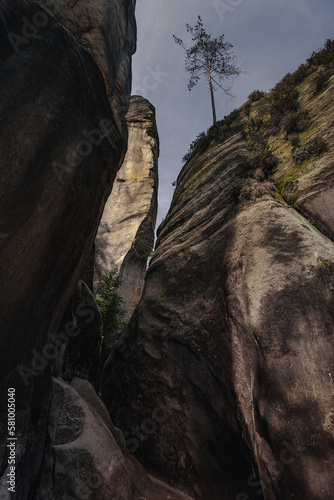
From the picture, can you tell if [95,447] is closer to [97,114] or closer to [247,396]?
[247,396]

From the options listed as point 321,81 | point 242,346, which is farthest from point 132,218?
point 242,346

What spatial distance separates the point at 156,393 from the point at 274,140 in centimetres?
956

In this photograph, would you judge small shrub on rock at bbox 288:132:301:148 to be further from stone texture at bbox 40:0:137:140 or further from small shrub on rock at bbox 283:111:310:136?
stone texture at bbox 40:0:137:140

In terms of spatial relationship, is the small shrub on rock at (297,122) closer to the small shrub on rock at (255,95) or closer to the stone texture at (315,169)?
the stone texture at (315,169)

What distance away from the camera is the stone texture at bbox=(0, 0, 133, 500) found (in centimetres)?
444

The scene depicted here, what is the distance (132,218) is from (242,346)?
1614cm

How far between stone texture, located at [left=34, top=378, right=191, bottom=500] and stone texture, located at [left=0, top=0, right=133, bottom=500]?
0.31m

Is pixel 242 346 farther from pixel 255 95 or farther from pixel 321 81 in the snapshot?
pixel 255 95

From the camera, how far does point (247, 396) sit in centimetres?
604

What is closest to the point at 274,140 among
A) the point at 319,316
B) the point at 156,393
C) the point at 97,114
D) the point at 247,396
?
the point at 97,114

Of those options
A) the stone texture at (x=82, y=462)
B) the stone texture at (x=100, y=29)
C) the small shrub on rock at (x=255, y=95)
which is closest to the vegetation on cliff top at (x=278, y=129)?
the small shrub on rock at (x=255, y=95)

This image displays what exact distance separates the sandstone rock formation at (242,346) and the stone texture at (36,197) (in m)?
3.48

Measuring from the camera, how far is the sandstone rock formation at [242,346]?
4.92m

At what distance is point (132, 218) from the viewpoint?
21359 mm
